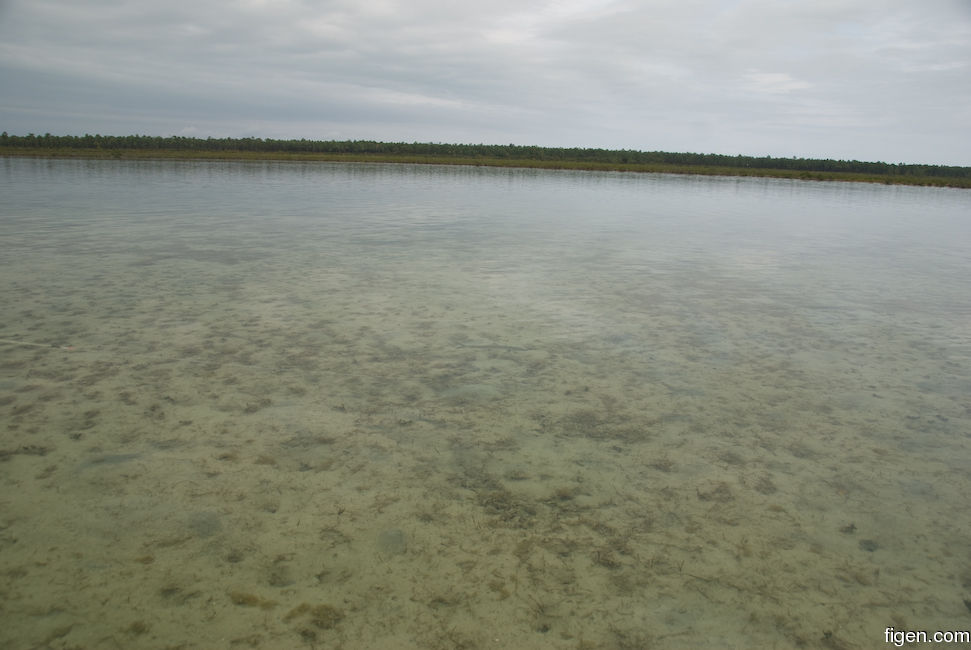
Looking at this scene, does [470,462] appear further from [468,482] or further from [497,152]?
[497,152]

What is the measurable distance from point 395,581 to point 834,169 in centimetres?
8428

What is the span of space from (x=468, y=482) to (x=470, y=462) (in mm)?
182

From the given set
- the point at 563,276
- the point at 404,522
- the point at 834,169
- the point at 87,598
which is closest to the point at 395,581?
the point at 404,522

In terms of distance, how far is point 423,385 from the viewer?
3.72m

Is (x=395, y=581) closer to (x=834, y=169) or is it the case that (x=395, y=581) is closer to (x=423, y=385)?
(x=423, y=385)

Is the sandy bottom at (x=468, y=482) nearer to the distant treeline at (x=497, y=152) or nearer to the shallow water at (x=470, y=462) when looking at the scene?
the shallow water at (x=470, y=462)

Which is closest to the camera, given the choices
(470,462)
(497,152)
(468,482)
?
(468,482)

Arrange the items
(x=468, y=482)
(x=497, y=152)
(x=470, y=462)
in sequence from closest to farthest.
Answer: (x=468, y=482), (x=470, y=462), (x=497, y=152)

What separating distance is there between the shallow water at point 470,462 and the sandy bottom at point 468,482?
0.04 ft

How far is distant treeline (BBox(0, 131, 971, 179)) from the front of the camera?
200 ft

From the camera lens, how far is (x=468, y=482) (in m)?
2.66

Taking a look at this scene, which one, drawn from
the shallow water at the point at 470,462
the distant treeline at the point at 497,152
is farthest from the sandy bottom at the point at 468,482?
the distant treeline at the point at 497,152

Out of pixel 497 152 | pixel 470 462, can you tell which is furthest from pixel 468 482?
pixel 497 152

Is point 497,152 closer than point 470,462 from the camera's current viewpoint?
No
